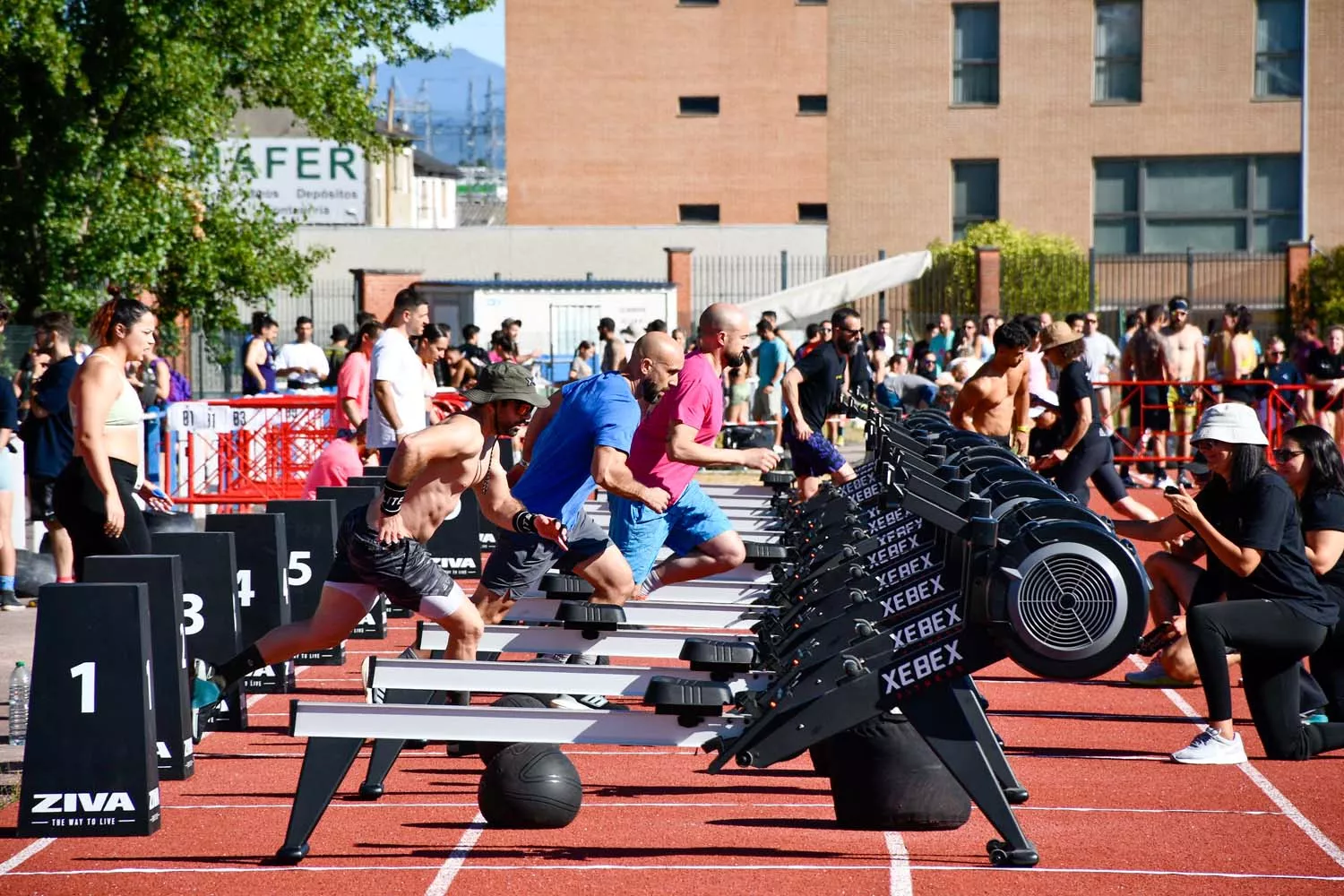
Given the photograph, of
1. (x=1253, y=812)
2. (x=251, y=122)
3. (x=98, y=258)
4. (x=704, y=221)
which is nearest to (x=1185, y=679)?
(x=1253, y=812)

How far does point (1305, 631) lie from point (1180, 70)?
123 ft

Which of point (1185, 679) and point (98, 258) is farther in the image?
point (98, 258)

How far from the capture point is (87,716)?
661 centimetres

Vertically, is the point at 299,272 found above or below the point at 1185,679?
above

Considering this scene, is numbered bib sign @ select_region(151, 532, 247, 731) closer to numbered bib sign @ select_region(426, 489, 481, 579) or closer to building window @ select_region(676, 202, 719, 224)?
numbered bib sign @ select_region(426, 489, 481, 579)

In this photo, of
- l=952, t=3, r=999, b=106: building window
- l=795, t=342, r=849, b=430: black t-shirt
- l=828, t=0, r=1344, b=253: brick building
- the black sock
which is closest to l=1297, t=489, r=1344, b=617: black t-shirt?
the black sock

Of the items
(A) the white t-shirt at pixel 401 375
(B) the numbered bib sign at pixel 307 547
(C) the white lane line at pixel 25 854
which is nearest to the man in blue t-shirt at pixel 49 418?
(A) the white t-shirt at pixel 401 375

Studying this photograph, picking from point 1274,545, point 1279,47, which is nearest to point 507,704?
point 1274,545

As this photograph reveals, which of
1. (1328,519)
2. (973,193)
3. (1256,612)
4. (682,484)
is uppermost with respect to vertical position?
(973,193)

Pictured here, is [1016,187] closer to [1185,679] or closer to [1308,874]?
[1185,679]

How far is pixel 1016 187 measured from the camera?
43969mm

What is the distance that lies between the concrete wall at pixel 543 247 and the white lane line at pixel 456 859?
3598cm

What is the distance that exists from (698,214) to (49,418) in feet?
121

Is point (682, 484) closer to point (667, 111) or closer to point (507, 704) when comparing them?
point (507, 704)
